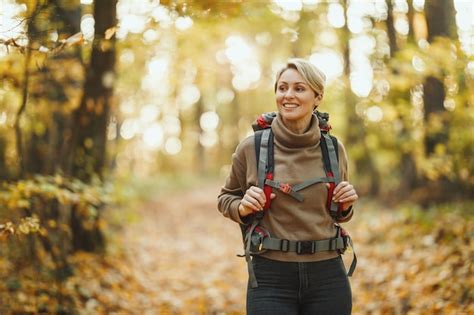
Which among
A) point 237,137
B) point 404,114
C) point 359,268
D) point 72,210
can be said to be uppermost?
point 237,137

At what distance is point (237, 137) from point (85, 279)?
114 feet

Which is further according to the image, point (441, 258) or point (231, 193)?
point (441, 258)

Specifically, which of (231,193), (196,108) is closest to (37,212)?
(231,193)

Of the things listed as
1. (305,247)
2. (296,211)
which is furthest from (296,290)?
(296,211)

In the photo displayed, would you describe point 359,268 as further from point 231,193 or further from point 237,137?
point 237,137

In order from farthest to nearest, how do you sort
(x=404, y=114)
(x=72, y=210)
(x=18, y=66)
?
1. (x=404, y=114)
2. (x=72, y=210)
3. (x=18, y=66)

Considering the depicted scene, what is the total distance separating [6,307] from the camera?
5.14 meters

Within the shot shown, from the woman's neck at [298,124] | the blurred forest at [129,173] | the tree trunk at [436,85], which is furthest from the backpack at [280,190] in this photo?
the tree trunk at [436,85]

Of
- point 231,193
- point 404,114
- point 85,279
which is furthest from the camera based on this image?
point 404,114

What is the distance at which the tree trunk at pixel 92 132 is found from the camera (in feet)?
23.9

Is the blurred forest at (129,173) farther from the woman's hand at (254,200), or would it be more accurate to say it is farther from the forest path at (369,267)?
the woman's hand at (254,200)

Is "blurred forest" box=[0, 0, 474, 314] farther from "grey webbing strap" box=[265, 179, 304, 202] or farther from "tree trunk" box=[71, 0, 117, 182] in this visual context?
"grey webbing strap" box=[265, 179, 304, 202]

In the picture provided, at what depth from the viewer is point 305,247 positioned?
2.85 m

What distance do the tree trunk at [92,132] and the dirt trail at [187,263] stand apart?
108 cm
